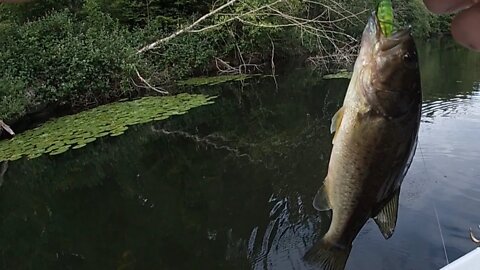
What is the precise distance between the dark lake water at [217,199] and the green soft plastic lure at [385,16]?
14.3ft

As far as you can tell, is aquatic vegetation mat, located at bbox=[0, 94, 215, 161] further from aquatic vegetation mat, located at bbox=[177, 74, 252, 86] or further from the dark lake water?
aquatic vegetation mat, located at bbox=[177, 74, 252, 86]

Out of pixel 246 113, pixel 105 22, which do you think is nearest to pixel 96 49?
pixel 105 22

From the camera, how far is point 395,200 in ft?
4.57

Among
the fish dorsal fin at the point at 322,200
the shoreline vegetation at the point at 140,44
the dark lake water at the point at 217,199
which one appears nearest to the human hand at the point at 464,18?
the fish dorsal fin at the point at 322,200

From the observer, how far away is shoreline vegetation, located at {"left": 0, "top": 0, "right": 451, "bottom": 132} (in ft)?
41.5

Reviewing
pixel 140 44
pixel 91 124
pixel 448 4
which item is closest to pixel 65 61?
pixel 91 124

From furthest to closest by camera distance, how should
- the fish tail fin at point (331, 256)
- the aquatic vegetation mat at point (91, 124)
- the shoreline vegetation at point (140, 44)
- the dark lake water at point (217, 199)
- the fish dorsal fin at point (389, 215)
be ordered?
the shoreline vegetation at point (140, 44) < the aquatic vegetation mat at point (91, 124) < the dark lake water at point (217, 199) < the fish tail fin at point (331, 256) < the fish dorsal fin at point (389, 215)

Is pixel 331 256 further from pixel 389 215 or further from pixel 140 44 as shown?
pixel 140 44

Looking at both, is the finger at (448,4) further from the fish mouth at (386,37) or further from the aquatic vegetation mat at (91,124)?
the aquatic vegetation mat at (91,124)

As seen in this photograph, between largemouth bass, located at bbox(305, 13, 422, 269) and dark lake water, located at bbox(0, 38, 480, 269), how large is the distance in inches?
157

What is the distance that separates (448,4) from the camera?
4.22ft

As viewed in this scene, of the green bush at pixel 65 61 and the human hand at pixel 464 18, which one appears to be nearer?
the human hand at pixel 464 18

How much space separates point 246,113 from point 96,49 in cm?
493

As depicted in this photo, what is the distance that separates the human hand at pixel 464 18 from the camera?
4.18 ft
